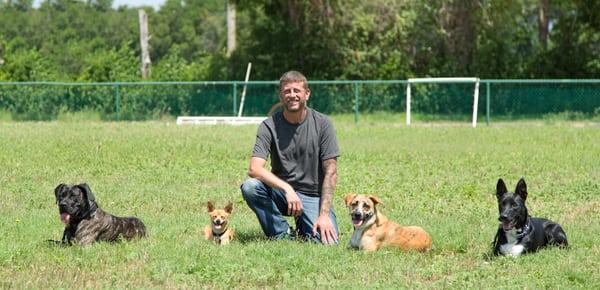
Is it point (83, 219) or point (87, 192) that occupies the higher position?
point (87, 192)

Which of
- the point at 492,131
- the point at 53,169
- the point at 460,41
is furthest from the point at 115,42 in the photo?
the point at 53,169

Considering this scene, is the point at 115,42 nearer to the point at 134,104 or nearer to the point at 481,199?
the point at 134,104

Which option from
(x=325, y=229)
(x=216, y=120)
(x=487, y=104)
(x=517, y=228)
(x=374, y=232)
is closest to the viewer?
(x=517, y=228)

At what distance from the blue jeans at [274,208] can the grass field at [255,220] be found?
0.28 m

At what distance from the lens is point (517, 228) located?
28.5ft

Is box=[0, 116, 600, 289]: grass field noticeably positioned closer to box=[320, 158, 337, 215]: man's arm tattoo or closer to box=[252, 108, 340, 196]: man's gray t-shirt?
box=[320, 158, 337, 215]: man's arm tattoo

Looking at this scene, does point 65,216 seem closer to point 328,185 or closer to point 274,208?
point 274,208

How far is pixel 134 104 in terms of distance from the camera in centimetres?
3462

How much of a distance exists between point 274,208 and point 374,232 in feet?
3.99

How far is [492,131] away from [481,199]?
13672 mm

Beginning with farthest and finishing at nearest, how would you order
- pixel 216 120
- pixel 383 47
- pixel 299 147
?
1. pixel 383 47
2. pixel 216 120
3. pixel 299 147

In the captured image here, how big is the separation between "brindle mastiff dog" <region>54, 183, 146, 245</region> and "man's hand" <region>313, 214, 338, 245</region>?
1.84m

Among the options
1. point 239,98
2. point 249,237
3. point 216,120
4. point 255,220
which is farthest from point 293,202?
point 239,98

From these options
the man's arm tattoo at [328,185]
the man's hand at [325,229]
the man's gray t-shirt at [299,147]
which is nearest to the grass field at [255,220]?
the man's hand at [325,229]
